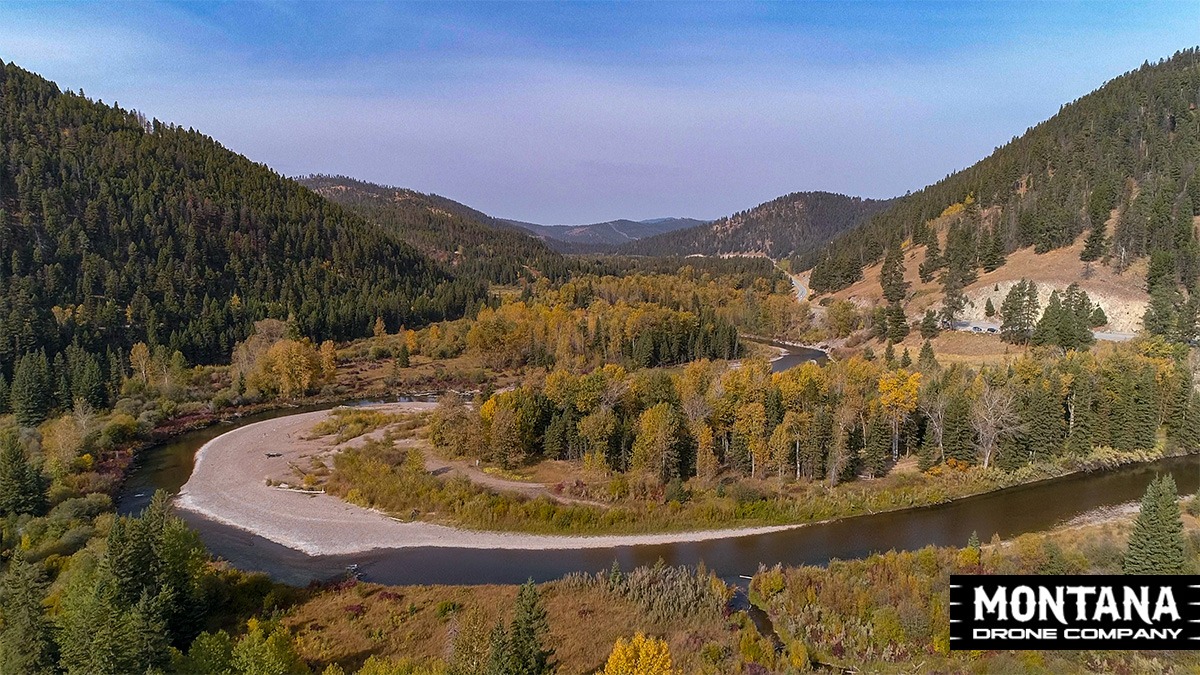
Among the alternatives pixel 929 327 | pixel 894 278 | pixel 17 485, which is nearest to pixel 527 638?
pixel 17 485

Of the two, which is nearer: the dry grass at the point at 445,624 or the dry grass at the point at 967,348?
the dry grass at the point at 445,624

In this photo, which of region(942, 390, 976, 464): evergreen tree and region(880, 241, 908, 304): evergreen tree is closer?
region(942, 390, 976, 464): evergreen tree

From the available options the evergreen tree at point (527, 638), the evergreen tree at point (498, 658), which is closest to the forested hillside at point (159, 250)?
the evergreen tree at point (527, 638)

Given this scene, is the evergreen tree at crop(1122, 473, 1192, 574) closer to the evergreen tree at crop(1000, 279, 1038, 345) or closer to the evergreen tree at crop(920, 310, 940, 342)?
the evergreen tree at crop(1000, 279, 1038, 345)

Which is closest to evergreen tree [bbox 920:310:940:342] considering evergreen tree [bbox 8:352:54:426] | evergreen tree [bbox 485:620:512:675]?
evergreen tree [bbox 485:620:512:675]

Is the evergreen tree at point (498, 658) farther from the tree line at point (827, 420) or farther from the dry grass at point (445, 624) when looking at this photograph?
the tree line at point (827, 420)

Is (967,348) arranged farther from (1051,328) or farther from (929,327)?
(1051,328)
